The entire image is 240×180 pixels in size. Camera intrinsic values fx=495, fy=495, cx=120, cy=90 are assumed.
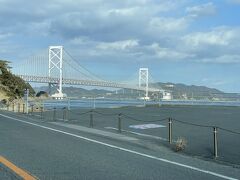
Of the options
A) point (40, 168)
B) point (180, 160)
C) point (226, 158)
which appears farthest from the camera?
point (226, 158)

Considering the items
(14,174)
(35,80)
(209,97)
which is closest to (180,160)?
(14,174)

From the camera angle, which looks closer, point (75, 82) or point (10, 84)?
point (10, 84)

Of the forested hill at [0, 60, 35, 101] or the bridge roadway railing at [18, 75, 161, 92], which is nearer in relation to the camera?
the forested hill at [0, 60, 35, 101]

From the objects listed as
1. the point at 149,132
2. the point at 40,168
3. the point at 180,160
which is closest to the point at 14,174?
the point at 40,168

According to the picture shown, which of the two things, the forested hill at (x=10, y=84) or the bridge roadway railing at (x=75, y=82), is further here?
the bridge roadway railing at (x=75, y=82)

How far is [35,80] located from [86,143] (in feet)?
208

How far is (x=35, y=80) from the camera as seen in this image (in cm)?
7812

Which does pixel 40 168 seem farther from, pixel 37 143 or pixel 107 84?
pixel 107 84

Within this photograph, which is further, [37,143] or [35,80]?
[35,80]

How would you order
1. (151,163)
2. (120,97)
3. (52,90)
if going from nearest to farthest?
(151,163) < (120,97) < (52,90)

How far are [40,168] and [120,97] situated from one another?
6092 centimetres

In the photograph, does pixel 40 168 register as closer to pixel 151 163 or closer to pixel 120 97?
pixel 151 163

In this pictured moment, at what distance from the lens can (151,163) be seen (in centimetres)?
1163

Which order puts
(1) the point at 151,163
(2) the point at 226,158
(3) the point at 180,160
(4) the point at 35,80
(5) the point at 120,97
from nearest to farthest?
(1) the point at 151,163
(3) the point at 180,160
(2) the point at 226,158
(5) the point at 120,97
(4) the point at 35,80
